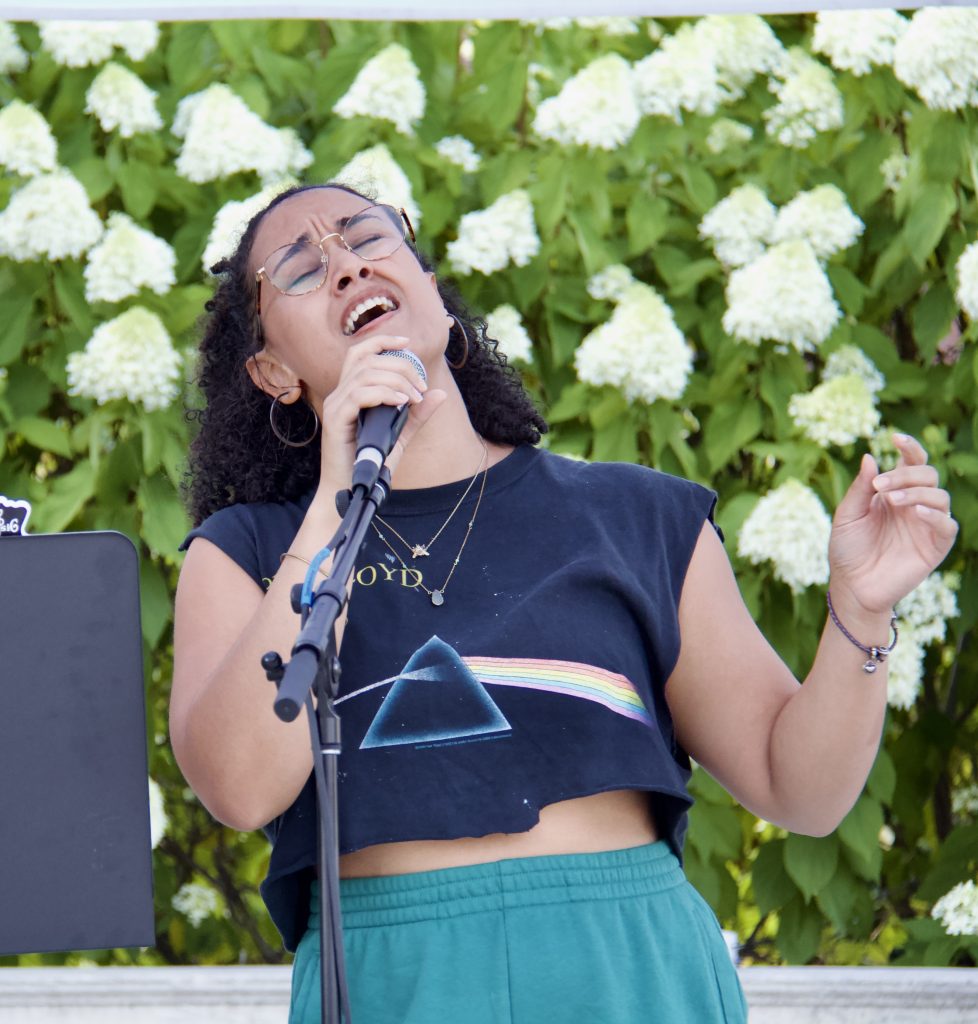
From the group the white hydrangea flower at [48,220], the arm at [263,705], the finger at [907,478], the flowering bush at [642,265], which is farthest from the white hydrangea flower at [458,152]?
the finger at [907,478]

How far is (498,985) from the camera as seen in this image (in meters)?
1.54

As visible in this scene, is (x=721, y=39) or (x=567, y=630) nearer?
(x=567, y=630)

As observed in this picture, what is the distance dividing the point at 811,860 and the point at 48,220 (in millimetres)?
2032

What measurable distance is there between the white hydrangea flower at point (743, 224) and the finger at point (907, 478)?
1.54 m

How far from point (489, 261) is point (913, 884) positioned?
1.63 meters

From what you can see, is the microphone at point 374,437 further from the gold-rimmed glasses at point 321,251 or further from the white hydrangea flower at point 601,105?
the white hydrangea flower at point 601,105

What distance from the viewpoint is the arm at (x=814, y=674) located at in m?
1.59

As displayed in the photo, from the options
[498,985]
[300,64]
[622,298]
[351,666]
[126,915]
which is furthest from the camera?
[300,64]

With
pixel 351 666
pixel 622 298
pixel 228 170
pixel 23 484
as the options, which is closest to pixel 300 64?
A: pixel 228 170

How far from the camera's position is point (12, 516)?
4.74 feet

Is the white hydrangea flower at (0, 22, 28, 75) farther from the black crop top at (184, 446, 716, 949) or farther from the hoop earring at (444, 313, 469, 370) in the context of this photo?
the black crop top at (184, 446, 716, 949)

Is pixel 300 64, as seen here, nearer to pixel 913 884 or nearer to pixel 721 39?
pixel 721 39

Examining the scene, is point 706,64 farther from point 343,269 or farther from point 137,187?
point 343,269

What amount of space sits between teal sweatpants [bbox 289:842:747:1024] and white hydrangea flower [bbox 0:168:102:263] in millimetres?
1803
